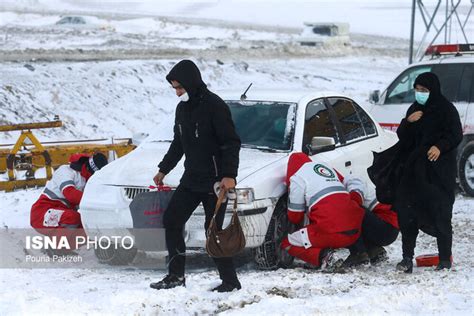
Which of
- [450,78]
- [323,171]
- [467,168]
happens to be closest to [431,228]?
[323,171]

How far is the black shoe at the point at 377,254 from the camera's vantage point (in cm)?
758

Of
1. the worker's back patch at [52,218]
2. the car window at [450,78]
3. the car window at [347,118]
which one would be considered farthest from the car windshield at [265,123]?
the car window at [450,78]

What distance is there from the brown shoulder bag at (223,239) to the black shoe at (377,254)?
180 cm

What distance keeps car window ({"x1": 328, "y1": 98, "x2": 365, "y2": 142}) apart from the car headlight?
6.74 ft

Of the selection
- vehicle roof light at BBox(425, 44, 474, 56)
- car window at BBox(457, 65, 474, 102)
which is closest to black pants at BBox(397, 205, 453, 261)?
car window at BBox(457, 65, 474, 102)

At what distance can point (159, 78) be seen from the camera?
23062 mm

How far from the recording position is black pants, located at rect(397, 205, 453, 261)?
709 cm

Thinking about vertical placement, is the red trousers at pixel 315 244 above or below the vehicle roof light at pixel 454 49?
below

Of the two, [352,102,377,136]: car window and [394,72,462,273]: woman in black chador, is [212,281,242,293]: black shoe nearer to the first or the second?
[394,72,462,273]: woman in black chador

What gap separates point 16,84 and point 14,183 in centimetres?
853

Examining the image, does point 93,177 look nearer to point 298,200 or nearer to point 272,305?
point 298,200

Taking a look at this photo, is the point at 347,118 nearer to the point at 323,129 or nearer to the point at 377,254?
the point at 323,129

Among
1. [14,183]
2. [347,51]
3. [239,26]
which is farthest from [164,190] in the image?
[239,26]

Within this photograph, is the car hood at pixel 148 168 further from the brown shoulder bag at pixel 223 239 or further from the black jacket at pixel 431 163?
the black jacket at pixel 431 163
